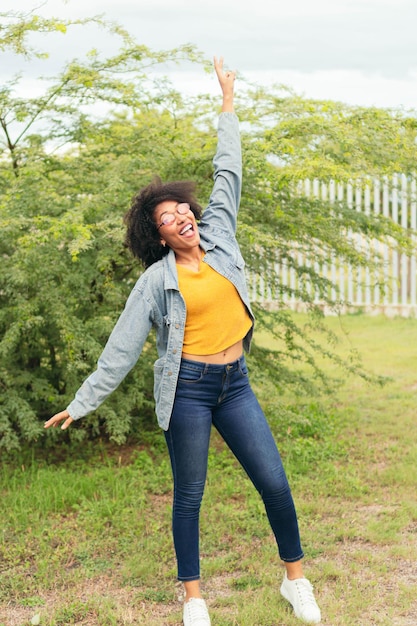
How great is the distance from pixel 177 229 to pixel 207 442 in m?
0.91

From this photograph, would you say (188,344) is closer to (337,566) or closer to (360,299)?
(337,566)

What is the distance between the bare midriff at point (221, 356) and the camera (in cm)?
347

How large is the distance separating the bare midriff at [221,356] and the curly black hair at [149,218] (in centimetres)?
50

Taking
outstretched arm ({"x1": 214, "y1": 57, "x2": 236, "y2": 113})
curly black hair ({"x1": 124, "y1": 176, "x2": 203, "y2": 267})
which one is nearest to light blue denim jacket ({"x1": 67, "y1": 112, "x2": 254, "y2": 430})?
curly black hair ({"x1": 124, "y1": 176, "x2": 203, "y2": 267})

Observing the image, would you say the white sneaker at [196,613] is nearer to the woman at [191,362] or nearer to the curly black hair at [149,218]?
the woman at [191,362]

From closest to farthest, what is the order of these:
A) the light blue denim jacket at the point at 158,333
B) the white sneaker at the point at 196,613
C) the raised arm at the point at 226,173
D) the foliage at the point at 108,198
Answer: the light blue denim jacket at the point at 158,333 → the white sneaker at the point at 196,613 → the raised arm at the point at 226,173 → the foliage at the point at 108,198

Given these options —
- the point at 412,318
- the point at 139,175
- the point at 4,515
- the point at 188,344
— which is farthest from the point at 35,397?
the point at 412,318

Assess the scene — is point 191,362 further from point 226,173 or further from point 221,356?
point 226,173

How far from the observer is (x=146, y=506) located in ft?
16.8

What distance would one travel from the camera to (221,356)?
350 centimetres

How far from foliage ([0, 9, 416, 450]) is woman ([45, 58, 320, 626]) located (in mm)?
1313

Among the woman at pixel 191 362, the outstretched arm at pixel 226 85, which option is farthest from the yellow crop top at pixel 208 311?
the outstretched arm at pixel 226 85

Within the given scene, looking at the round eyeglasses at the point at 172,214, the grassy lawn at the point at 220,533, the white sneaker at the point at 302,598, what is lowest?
the grassy lawn at the point at 220,533

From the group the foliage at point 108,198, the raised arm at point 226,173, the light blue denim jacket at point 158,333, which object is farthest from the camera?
the foliage at point 108,198
